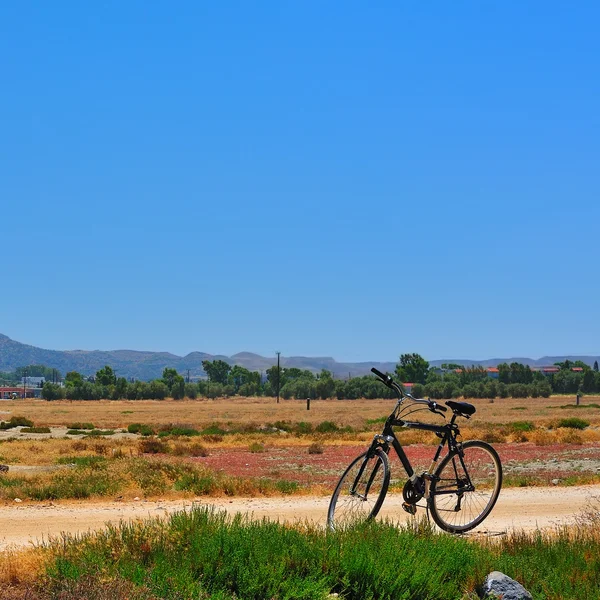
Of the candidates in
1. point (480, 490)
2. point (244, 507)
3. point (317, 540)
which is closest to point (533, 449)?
point (244, 507)

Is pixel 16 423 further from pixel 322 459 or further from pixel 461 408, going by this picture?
pixel 461 408

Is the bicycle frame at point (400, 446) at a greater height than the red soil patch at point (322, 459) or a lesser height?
greater

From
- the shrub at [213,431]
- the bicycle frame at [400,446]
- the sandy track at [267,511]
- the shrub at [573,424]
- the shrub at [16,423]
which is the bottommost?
the shrub at [16,423]

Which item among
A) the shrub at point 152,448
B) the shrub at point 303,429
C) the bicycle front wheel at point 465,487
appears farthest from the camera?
the shrub at point 303,429

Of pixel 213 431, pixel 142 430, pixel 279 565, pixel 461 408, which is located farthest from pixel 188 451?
pixel 279 565

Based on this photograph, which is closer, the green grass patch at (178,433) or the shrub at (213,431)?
the green grass patch at (178,433)

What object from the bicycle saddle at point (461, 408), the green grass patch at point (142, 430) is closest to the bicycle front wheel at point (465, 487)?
the bicycle saddle at point (461, 408)

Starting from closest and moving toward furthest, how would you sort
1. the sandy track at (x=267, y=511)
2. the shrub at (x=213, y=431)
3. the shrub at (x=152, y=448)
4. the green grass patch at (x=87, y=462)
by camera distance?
the sandy track at (x=267, y=511) < the green grass patch at (x=87, y=462) < the shrub at (x=152, y=448) < the shrub at (x=213, y=431)

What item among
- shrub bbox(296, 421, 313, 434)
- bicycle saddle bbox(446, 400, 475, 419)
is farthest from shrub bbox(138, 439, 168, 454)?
bicycle saddle bbox(446, 400, 475, 419)

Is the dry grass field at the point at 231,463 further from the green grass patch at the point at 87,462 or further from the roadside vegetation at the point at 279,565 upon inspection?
the roadside vegetation at the point at 279,565

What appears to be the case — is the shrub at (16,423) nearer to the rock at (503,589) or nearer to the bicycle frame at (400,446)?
the bicycle frame at (400,446)

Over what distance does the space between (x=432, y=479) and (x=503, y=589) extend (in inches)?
84.1

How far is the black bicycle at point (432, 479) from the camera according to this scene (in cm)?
1009

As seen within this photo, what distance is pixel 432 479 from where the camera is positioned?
33.1 ft
